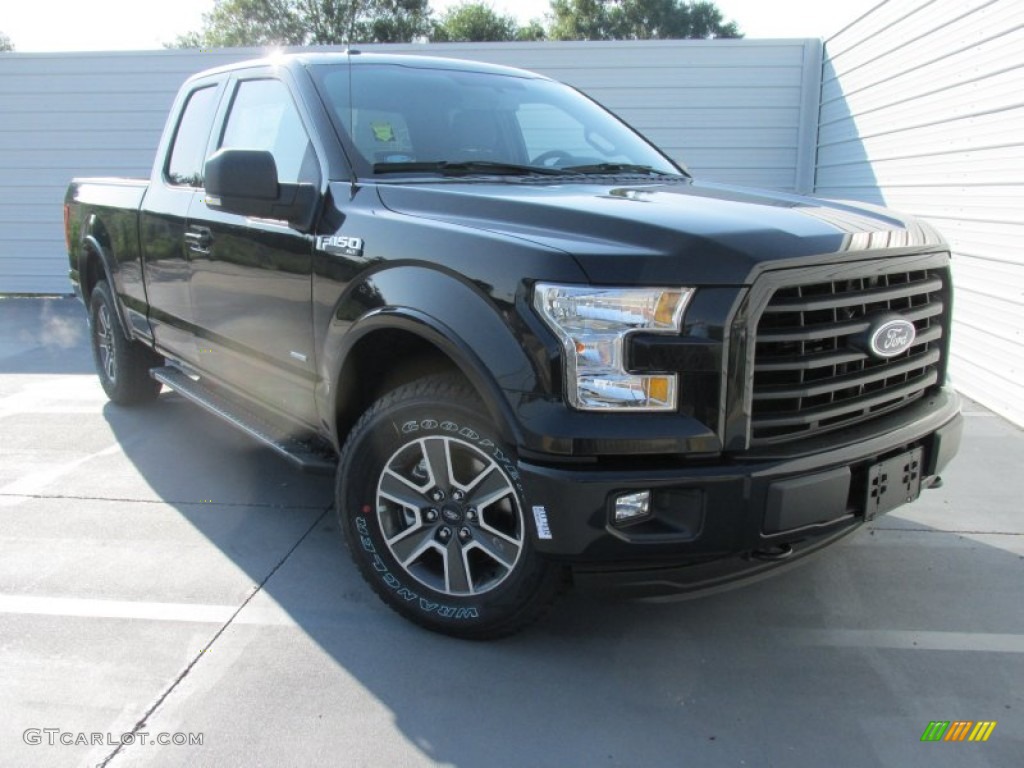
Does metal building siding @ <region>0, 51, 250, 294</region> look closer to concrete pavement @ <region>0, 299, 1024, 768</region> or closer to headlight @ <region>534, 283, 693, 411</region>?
concrete pavement @ <region>0, 299, 1024, 768</region>

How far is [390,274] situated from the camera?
2760 millimetres

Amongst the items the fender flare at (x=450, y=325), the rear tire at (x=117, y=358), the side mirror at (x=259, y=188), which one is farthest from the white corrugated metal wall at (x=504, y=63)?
the fender flare at (x=450, y=325)

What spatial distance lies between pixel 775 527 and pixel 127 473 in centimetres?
368

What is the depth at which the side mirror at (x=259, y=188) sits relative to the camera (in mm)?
3014

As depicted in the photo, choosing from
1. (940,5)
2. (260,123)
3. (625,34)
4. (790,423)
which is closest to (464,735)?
(790,423)

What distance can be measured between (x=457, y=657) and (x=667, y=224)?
5.17ft

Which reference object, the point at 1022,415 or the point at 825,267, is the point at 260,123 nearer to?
the point at 825,267

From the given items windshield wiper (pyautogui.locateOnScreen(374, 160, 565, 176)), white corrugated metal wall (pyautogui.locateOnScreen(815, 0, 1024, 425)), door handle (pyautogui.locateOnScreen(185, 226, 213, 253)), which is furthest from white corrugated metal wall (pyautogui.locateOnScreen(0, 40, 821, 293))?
windshield wiper (pyautogui.locateOnScreen(374, 160, 565, 176))

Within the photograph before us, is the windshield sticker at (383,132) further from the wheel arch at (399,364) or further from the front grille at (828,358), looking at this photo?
the front grille at (828,358)

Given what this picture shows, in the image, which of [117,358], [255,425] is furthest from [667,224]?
[117,358]

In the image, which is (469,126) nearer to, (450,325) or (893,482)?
(450,325)

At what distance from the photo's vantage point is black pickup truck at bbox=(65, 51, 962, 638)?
89.4 inches

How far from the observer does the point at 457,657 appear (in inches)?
109

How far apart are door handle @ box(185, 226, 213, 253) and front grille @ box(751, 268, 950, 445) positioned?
2.65 meters
